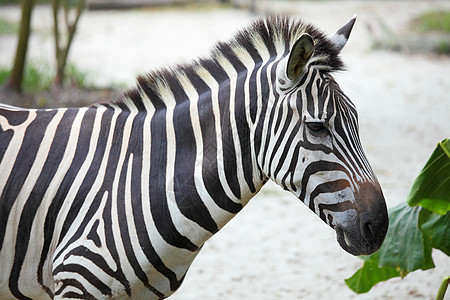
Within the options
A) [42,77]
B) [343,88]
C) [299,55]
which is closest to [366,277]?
[299,55]

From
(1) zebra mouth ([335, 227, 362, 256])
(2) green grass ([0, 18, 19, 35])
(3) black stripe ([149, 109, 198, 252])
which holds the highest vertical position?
(2) green grass ([0, 18, 19, 35])

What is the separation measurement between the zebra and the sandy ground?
1.25 ft

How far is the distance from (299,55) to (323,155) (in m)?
0.39

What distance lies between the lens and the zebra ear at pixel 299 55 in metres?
2.27

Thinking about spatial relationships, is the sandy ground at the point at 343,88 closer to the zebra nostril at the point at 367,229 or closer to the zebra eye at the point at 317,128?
the zebra nostril at the point at 367,229

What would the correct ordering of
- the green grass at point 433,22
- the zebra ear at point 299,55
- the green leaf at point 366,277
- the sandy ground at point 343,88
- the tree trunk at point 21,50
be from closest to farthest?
the zebra ear at point 299,55 → the green leaf at point 366,277 → the sandy ground at point 343,88 → the tree trunk at point 21,50 → the green grass at point 433,22

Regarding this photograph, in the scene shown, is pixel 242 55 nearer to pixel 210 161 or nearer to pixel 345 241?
pixel 210 161

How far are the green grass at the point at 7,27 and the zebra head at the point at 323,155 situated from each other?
14.6 meters

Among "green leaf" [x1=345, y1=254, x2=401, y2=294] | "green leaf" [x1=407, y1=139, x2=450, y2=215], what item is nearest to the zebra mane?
"green leaf" [x1=407, y1=139, x2=450, y2=215]

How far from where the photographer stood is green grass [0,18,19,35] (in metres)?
15.8

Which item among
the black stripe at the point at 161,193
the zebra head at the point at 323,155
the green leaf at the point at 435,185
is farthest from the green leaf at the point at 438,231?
the black stripe at the point at 161,193

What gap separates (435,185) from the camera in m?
3.28

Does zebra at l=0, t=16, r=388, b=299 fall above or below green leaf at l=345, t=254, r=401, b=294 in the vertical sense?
above

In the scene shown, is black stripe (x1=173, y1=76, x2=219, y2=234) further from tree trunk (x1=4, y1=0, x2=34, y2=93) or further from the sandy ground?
tree trunk (x1=4, y1=0, x2=34, y2=93)
